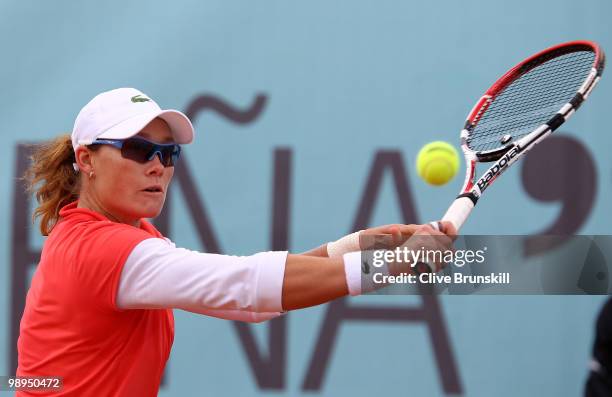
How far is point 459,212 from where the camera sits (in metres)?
2.03

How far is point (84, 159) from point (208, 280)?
531mm

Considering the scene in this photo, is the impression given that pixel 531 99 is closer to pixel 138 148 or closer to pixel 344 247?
pixel 344 247

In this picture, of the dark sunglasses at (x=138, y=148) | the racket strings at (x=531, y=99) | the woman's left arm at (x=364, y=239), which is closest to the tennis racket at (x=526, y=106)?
the racket strings at (x=531, y=99)

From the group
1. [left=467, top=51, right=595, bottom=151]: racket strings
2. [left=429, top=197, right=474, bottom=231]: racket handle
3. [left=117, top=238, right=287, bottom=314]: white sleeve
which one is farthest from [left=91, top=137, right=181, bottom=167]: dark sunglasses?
[left=467, top=51, right=595, bottom=151]: racket strings

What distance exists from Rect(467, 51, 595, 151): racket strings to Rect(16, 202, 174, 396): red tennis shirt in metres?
0.99

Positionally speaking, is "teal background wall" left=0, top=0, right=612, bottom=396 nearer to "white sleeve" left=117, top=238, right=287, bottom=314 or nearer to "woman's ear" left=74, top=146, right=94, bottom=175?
"woman's ear" left=74, top=146, right=94, bottom=175

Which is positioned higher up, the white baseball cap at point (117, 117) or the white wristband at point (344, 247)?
the white baseball cap at point (117, 117)

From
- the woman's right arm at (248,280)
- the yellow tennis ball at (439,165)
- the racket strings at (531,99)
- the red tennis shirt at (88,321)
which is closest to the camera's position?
the woman's right arm at (248,280)

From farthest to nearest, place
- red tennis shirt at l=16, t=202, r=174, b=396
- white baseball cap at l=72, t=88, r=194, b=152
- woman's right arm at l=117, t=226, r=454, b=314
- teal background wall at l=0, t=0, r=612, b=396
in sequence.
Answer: teal background wall at l=0, t=0, r=612, b=396
white baseball cap at l=72, t=88, r=194, b=152
red tennis shirt at l=16, t=202, r=174, b=396
woman's right arm at l=117, t=226, r=454, b=314

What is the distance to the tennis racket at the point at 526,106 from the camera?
2230 millimetres

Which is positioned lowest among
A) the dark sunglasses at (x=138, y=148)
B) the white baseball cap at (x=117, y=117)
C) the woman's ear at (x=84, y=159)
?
the woman's ear at (x=84, y=159)

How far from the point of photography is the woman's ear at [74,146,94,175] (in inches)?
84.1

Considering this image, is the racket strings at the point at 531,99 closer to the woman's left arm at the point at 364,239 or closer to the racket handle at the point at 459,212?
the racket handle at the point at 459,212

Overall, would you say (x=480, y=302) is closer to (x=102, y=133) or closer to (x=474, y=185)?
(x=474, y=185)
